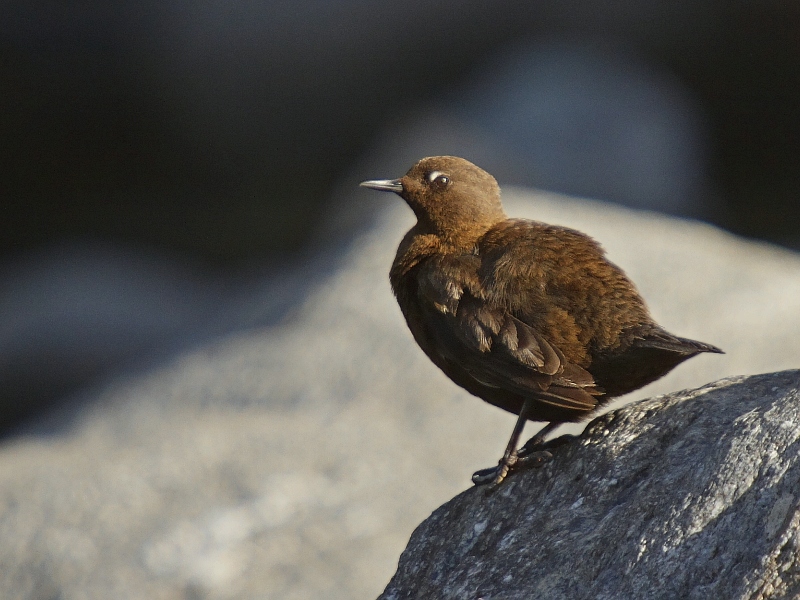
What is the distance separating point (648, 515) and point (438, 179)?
2.01m

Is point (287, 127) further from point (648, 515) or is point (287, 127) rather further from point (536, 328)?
point (648, 515)

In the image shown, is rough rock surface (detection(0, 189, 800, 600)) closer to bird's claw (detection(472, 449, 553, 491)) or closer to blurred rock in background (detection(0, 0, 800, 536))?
bird's claw (detection(472, 449, 553, 491))

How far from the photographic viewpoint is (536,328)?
3.65 metres

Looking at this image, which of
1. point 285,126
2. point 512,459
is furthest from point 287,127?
point 512,459

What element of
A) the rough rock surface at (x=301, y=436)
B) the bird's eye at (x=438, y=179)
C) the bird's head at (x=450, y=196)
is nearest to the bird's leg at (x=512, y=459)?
the bird's head at (x=450, y=196)

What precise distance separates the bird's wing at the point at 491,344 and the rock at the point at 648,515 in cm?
21

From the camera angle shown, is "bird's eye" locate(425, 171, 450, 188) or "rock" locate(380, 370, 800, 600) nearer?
"rock" locate(380, 370, 800, 600)

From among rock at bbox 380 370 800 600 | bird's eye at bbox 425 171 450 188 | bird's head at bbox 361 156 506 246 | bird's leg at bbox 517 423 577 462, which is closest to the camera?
rock at bbox 380 370 800 600

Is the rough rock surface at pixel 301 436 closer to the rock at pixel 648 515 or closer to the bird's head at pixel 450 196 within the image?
the rock at pixel 648 515

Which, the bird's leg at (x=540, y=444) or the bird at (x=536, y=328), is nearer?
the bird at (x=536, y=328)

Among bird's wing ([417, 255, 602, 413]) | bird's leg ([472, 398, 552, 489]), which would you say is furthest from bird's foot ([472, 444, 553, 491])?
bird's wing ([417, 255, 602, 413])

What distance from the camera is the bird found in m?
3.56

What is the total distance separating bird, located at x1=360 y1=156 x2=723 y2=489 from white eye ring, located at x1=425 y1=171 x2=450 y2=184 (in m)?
0.46

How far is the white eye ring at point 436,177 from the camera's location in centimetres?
442
